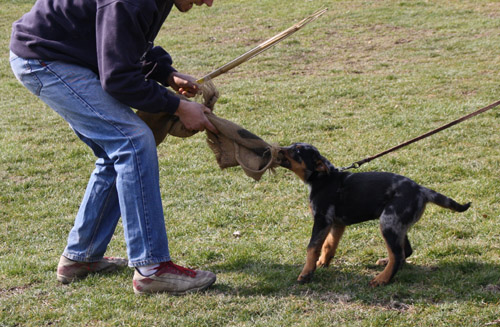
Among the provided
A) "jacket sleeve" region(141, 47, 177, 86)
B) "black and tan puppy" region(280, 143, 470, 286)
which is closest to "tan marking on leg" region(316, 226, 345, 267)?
"black and tan puppy" region(280, 143, 470, 286)

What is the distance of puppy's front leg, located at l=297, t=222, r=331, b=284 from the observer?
4.72 meters

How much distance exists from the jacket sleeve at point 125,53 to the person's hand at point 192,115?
192mm

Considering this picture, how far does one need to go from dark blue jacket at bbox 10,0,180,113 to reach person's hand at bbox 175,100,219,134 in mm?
77

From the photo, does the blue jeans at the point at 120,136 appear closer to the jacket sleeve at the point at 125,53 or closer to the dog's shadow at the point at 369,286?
the jacket sleeve at the point at 125,53

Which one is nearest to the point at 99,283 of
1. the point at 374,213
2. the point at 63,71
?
the point at 63,71

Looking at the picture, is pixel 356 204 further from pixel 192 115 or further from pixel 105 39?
pixel 105 39

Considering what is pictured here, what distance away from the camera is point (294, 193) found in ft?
22.4

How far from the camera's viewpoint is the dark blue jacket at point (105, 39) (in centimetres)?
393

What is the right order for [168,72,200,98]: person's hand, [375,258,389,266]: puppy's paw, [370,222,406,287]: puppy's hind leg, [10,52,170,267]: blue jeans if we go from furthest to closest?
[375,258,389,266]: puppy's paw
[168,72,200,98]: person's hand
[370,222,406,287]: puppy's hind leg
[10,52,170,267]: blue jeans

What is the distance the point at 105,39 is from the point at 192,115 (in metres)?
0.82

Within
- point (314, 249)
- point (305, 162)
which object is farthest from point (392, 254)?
point (305, 162)

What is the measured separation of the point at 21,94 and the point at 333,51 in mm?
6858

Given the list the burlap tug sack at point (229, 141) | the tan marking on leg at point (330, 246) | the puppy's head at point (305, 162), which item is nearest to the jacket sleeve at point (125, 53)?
the burlap tug sack at point (229, 141)

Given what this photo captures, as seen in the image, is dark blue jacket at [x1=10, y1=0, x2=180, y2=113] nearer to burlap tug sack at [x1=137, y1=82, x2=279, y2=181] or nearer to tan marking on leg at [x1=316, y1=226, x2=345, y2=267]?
burlap tug sack at [x1=137, y1=82, x2=279, y2=181]
